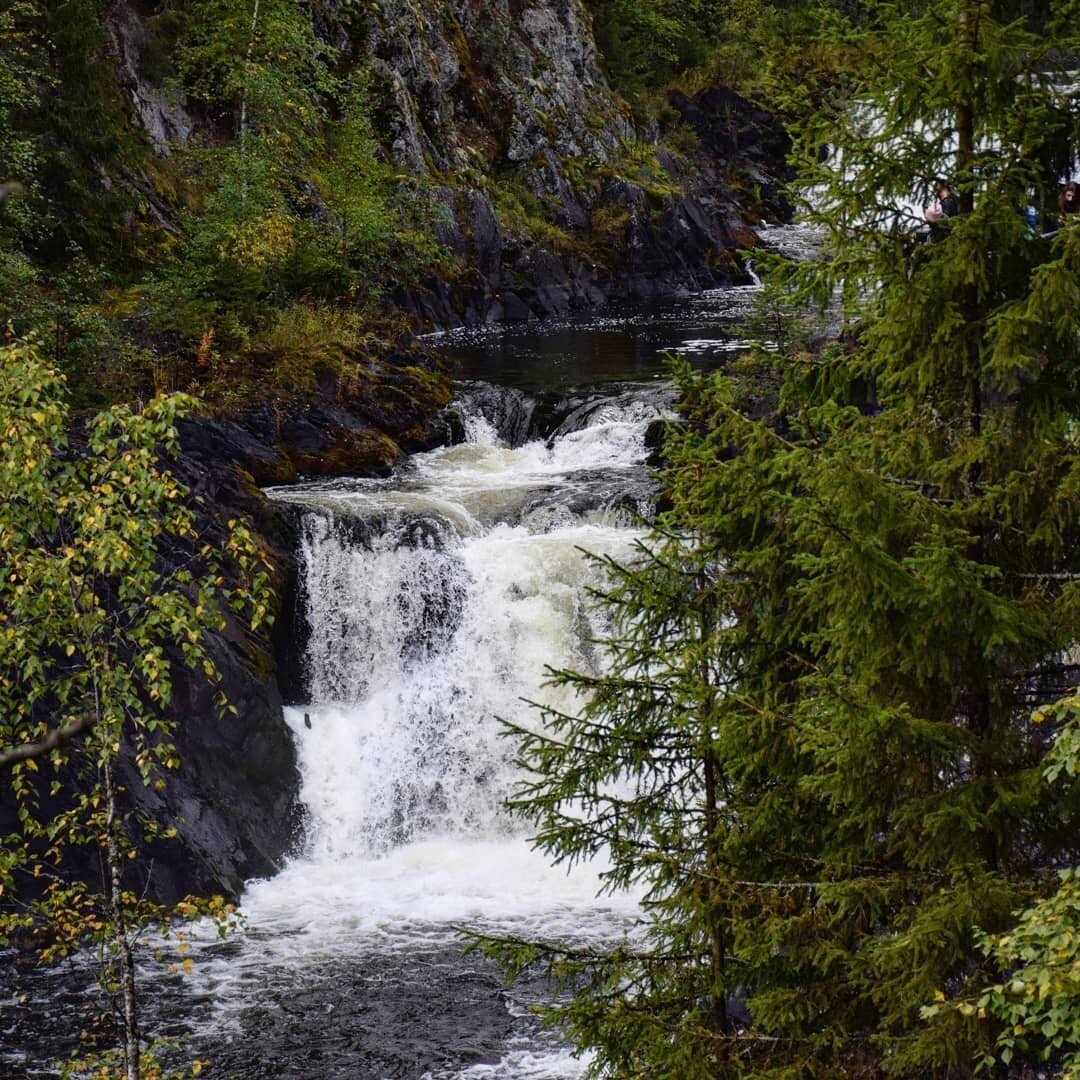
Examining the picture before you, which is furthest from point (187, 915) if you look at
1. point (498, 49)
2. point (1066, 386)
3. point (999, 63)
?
point (498, 49)

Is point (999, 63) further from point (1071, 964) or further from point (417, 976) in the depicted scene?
point (417, 976)

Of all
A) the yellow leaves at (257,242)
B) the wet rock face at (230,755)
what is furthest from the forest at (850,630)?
the yellow leaves at (257,242)

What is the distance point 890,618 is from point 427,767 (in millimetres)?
12490

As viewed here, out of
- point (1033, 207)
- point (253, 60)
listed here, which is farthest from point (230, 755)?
point (253, 60)

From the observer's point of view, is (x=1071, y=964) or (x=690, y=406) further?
(x=690, y=406)

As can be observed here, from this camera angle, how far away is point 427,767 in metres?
17.8

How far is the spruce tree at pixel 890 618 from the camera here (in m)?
5.95

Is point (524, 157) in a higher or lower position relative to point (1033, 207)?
higher

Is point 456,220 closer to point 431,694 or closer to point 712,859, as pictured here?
point 431,694

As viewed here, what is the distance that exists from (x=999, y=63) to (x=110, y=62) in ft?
94.1

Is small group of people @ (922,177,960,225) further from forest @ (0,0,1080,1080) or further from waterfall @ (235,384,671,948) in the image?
waterfall @ (235,384,671,948)

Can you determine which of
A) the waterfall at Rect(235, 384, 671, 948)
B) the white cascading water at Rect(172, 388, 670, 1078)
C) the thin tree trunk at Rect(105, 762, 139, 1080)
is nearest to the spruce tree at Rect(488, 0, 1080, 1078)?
the thin tree trunk at Rect(105, 762, 139, 1080)

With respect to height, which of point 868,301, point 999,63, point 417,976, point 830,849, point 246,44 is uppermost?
point 246,44

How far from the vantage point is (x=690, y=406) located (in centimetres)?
770
